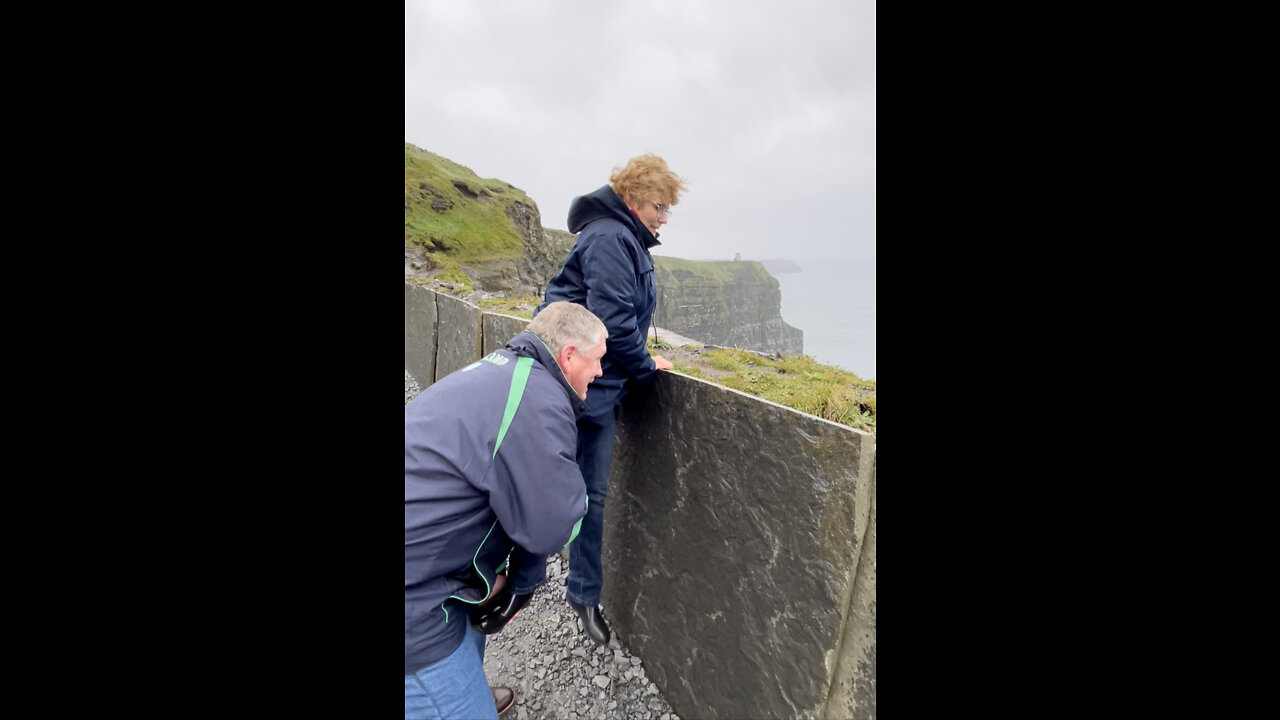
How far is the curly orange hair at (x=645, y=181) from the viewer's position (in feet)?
9.75

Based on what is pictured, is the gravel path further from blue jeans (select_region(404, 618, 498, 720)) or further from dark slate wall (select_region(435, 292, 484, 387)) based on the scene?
dark slate wall (select_region(435, 292, 484, 387))

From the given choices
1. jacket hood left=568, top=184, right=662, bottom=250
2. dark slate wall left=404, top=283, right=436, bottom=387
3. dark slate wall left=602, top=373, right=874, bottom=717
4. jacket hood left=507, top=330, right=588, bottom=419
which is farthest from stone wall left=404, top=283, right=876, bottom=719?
dark slate wall left=404, top=283, right=436, bottom=387

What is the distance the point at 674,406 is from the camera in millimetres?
2916

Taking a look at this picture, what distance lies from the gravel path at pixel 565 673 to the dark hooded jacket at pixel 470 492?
1.54 meters

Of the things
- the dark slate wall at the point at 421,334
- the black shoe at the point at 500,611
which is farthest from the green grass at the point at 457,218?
the black shoe at the point at 500,611

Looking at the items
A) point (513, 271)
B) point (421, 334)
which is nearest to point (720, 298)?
point (513, 271)

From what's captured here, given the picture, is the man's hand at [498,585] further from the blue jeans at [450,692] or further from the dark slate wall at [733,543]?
the dark slate wall at [733,543]

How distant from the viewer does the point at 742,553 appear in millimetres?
2545

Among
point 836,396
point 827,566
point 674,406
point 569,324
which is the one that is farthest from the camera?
point 674,406
